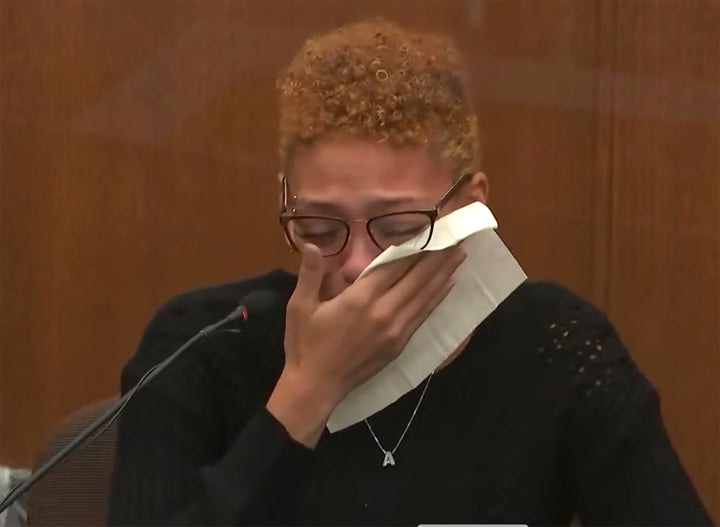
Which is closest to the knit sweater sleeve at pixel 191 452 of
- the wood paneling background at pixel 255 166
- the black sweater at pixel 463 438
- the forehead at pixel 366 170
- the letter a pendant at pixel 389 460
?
the black sweater at pixel 463 438

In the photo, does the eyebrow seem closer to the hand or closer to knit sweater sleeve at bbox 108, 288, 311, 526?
the hand

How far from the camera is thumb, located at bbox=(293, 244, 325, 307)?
788 millimetres

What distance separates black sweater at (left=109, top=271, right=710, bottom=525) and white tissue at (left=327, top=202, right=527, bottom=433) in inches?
1.8

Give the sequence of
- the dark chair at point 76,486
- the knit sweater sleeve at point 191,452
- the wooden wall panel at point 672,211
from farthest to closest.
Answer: the wooden wall panel at point 672,211 < the dark chair at point 76,486 < the knit sweater sleeve at point 191,452

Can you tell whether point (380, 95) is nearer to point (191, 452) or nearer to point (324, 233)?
point (324, 233)

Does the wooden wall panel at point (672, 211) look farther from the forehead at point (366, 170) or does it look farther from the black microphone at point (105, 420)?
the black microphone at point (105, 420)

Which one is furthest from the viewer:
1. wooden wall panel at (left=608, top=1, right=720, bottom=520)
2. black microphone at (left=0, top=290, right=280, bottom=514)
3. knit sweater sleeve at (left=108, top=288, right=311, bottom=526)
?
wooden wall panel at (left=608, top=1, right=720, bottom=520)

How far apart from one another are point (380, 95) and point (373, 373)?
271 mm

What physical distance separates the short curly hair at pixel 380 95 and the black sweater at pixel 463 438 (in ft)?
0.66

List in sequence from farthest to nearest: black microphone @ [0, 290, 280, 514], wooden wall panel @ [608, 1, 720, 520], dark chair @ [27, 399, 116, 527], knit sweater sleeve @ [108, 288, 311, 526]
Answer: wooden wall panel @ [608, 1, 720, 520]
dark chair @ [27, 399, 116, 527]
knit sweater sleeve @ [108, 288, 311, 526]
black microphone @ [0, 290, 280, 514]

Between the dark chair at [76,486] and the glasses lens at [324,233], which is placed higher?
the glasses lens at [324,233]

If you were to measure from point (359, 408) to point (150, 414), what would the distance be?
22 centimetres

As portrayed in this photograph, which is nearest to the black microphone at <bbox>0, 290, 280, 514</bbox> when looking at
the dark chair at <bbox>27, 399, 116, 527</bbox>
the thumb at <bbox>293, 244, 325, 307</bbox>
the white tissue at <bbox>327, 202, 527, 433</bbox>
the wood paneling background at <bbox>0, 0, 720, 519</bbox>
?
the thumb at <bbox>293, 244, 325, 307</bbox>

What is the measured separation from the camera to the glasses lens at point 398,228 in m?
0.81
